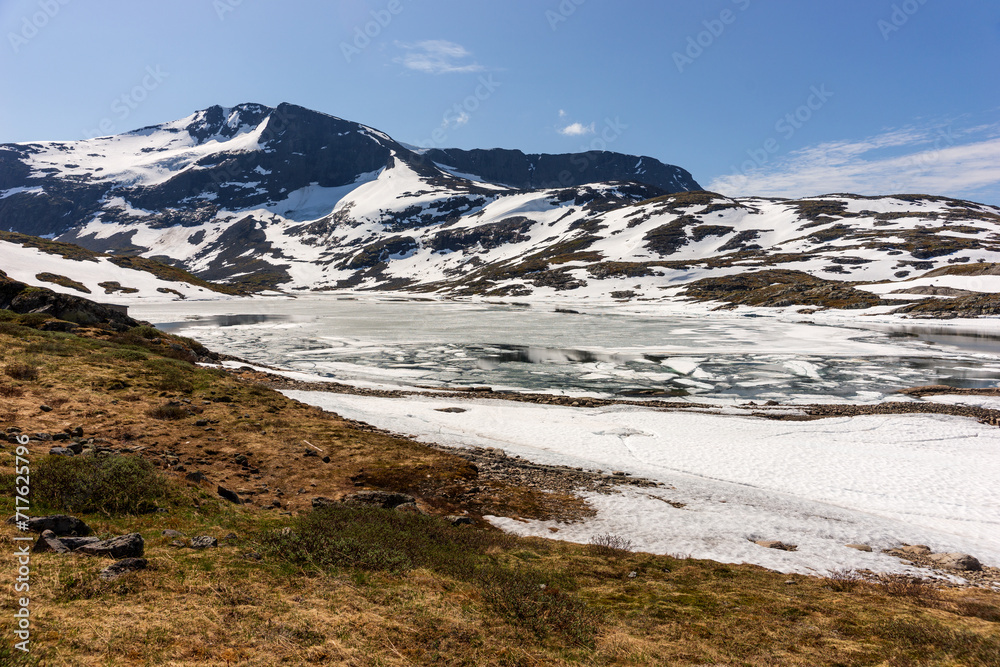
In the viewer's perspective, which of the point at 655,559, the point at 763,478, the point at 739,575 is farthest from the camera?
the point at 763,478

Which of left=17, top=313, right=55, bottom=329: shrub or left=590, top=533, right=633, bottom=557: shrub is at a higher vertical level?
left=17, top=313, right=55, bottom=329: shrub

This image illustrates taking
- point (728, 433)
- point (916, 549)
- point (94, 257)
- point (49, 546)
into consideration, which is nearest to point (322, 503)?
point (49, 546)

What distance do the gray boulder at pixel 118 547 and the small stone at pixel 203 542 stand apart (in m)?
0.74

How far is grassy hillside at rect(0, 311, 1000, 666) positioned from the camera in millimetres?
5402

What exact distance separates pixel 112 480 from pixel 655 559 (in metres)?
10.9

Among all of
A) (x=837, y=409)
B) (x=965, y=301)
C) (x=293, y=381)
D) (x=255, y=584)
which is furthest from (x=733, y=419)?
(x=965, y=301)

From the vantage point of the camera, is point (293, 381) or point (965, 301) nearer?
point (293, 381)

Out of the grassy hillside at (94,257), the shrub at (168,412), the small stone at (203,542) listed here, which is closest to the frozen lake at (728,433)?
the small stone at (203,542)

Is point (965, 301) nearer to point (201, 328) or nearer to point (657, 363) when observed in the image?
point (657, 363)

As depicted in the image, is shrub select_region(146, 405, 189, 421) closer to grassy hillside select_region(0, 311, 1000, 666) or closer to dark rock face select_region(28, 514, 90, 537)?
grassy hillside select_region(0, 311, 1000, 666)

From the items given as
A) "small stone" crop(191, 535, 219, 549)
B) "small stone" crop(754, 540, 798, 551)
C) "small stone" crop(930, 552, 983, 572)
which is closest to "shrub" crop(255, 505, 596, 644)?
"small stone" crop(191, 535, 219, 549)

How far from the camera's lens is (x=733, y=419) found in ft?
77.7

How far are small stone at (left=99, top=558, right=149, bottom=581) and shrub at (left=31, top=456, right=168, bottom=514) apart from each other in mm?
2639
